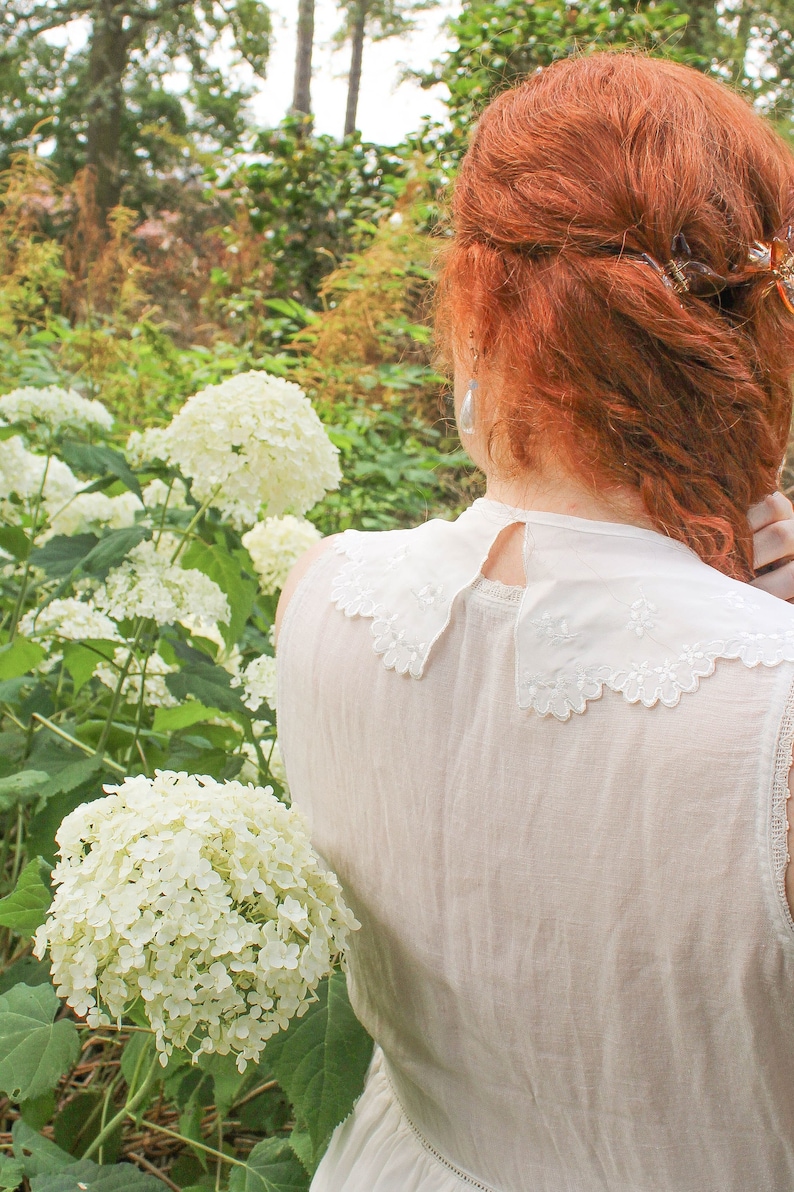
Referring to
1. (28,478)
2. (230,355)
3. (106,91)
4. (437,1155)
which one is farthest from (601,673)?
(106,91)

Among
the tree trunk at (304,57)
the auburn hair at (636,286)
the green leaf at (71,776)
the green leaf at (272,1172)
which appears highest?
the tree trunk at (304,57)

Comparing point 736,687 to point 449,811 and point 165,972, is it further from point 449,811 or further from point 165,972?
point 165,972

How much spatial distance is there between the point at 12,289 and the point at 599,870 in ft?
13.2

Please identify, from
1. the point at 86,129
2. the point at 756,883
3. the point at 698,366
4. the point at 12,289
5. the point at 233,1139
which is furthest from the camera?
the point at 86,129

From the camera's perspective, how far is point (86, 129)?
13.7 m

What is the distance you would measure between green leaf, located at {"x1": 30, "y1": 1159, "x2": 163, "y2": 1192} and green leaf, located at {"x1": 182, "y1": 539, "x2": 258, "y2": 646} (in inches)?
29.2

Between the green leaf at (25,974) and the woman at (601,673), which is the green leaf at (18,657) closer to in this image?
the green leaf at (25,974)

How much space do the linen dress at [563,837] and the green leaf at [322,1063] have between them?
0.19 feet

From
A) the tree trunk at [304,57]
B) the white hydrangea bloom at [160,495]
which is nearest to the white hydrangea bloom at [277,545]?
the white hydrangea bloom at [160,495]

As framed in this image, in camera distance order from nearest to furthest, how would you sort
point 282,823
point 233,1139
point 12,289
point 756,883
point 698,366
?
point 756,883 < point 698,366 < point 282,823 < point 233,1139 < point 12,289

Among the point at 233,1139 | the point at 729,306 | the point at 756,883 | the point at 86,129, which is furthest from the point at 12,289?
the point at 86,129

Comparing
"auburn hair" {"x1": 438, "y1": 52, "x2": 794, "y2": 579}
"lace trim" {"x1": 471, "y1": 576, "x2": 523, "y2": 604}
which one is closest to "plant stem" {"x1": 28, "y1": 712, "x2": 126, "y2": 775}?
"lace trim" {"x1": 471, "y1": 576, "x2": 523, "y2": 604}

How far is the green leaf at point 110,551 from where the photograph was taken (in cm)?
138

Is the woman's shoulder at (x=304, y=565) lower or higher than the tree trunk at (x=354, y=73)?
lower
